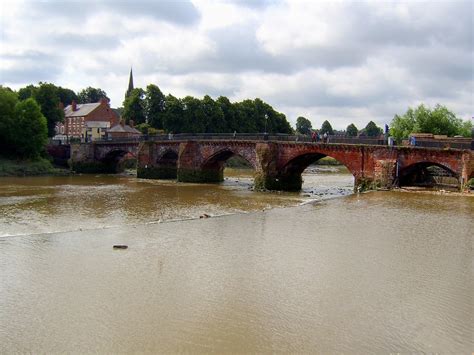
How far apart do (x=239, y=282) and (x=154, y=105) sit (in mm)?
89886

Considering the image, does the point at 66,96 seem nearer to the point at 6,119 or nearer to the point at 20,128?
the point at 6,119

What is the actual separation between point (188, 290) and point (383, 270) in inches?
285

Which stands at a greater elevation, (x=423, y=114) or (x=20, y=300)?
(x=423, y=114)

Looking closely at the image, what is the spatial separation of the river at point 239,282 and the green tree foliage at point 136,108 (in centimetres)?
7800

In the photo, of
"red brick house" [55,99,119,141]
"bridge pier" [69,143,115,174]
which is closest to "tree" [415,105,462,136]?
"bridge pier" [69,143,115,174]

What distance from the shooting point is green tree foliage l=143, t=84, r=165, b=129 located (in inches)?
3989

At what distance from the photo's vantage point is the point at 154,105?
335 feet

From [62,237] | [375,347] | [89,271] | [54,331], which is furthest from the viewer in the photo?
[62,237]

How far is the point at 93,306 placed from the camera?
13.7 metres

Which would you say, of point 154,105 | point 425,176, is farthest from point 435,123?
point 154,105

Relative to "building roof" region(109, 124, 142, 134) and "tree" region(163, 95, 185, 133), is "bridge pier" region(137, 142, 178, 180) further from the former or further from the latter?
"tree" region(163, 95, 185, 133)

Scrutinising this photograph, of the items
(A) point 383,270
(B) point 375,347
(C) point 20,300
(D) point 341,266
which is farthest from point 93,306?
(A) point 383,270

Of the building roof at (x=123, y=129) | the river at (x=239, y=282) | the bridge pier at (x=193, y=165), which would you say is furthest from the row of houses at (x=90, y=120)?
the river at (x=239, y=282)

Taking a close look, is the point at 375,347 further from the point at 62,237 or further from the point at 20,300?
the point at 62,237
